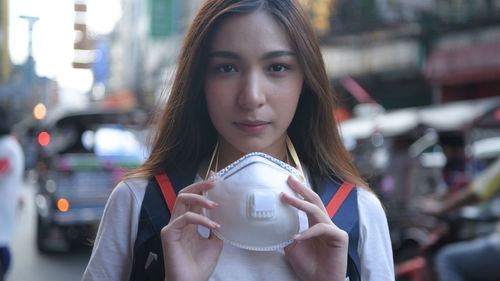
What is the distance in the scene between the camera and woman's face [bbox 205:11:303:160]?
4.06ft

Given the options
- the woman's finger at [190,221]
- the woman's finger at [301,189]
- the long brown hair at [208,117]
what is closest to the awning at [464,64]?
the long brown hair at [208,117]

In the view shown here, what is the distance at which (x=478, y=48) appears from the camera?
14.9 metres

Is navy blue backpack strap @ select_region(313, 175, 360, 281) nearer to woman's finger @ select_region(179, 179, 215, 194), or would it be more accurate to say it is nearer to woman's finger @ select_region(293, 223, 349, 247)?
woman's finger @ select_region(293, 223, 349, 247)

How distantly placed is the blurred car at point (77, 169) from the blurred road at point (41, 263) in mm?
264

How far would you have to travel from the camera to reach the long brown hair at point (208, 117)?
1291mm

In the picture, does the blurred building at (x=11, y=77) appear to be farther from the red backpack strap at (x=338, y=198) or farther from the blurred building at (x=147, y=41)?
the red backpack strap at (x=338, y=198)

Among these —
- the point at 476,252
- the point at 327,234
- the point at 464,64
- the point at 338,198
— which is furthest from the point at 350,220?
the point at 464,64

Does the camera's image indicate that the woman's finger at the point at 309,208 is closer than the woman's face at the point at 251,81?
Yes

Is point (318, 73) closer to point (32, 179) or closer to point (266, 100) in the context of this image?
point (266, 100)

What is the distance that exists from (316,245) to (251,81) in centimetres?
38

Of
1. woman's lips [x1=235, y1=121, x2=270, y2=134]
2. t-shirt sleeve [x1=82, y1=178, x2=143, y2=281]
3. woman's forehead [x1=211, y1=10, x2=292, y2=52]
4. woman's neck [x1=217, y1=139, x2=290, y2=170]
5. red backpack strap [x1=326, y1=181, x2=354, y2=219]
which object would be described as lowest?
t-shirt sleeve [x1=82, y1=178, x2=143, y2=281]

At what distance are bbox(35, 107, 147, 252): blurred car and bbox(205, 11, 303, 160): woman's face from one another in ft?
20.1

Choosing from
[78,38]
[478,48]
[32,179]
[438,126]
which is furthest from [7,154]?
[78,38]

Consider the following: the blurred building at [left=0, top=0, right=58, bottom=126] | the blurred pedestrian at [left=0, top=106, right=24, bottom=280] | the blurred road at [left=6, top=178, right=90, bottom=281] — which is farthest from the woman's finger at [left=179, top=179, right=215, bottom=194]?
the blurred building at [left=0, top=0, right=58, bottom=126]
